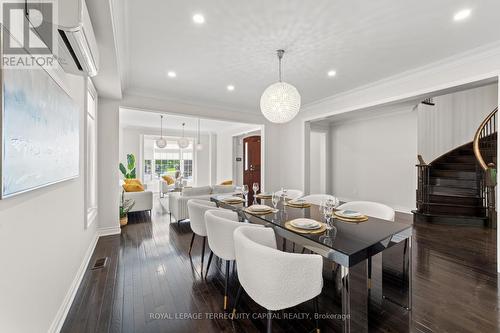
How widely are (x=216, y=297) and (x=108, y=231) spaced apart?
2671 millimetres

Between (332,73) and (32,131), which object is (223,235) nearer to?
(32,131)

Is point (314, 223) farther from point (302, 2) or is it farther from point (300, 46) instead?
point (300, 46)

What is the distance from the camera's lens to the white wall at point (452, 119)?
5012 mm

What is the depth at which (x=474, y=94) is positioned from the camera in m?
5.19

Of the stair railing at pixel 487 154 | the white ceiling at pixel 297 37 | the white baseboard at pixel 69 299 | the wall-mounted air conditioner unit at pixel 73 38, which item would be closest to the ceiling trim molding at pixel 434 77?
the white ceiling at pixel 297 37

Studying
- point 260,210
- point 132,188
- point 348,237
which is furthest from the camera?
point 132,188

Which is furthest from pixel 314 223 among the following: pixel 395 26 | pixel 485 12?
pixel 485 12

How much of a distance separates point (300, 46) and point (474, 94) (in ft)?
18.7

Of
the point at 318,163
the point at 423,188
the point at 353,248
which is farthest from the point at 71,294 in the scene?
the point at 318,163

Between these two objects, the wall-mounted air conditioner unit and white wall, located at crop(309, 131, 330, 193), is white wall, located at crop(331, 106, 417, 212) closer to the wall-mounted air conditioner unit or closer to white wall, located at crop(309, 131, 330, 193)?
white wall, located at crop(309, 131, 330, 193)

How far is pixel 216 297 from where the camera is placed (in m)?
1.93

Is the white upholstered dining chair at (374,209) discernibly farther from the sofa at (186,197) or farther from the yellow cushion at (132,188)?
the yellow cushion at (132,188)

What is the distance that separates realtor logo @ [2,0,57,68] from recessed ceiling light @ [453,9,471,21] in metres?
3.13

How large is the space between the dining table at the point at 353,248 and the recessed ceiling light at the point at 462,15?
197 cm
